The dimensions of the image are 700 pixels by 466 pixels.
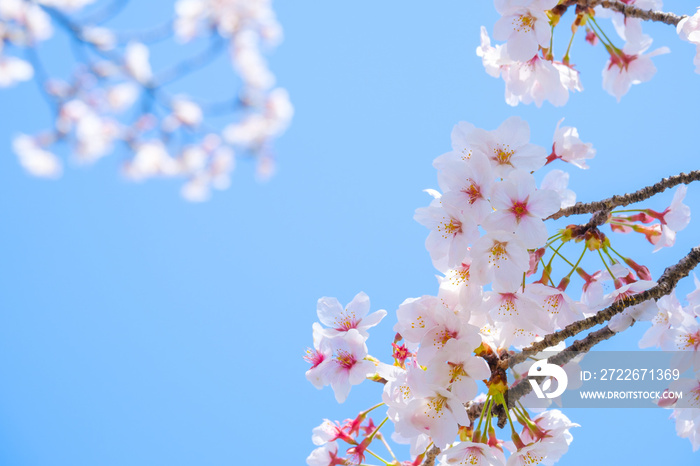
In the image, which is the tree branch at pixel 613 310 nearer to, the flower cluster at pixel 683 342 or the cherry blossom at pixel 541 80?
the flower cluster at pixel 683 342

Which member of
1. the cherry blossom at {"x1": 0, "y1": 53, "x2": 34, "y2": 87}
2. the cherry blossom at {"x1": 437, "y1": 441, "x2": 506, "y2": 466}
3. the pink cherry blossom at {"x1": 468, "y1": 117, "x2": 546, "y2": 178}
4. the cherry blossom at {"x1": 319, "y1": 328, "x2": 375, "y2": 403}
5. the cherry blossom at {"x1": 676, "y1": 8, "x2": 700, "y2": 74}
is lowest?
the cherry blossom at {"x1": 437, "y1": 441, "x2": 506, "y2": 466}

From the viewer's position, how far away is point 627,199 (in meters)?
1.04

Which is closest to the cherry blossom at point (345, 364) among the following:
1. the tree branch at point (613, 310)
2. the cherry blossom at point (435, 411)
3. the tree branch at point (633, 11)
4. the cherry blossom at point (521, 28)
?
the cherry blossom at point (435, 411)

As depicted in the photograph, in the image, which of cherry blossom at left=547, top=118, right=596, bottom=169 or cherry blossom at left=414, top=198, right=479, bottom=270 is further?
cherry blossom at left=547, top=118, right=596, bottom=169

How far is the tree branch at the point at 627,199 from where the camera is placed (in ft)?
3.34

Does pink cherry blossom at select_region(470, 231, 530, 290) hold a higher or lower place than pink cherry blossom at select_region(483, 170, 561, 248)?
lower

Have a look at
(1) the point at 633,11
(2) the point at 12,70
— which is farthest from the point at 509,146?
(2) the point at 12,70

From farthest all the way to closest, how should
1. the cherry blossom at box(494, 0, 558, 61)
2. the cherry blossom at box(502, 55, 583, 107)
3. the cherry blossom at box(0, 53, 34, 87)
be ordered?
the cherry blossom at box(0, 53, 34, 87) → the cherry blossom at box(502, 55, 583, 107) → the cherry blossom at box(494, 0, 558, 61)

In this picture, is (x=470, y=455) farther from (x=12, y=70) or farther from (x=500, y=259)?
(x=12, y=70)

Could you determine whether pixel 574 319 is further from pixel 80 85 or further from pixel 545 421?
pixel 80 85

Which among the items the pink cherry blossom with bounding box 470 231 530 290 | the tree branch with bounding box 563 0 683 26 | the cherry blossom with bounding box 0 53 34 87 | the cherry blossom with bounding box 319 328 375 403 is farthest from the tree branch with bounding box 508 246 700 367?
the cherry blossom with bounding box 0 53 34 87

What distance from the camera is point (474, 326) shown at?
86 centimetres

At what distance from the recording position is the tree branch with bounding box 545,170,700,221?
1020 mm

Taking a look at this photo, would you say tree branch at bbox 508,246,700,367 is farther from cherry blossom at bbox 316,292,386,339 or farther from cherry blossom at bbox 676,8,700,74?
cherry blossom at bbox 676,8,700,74
